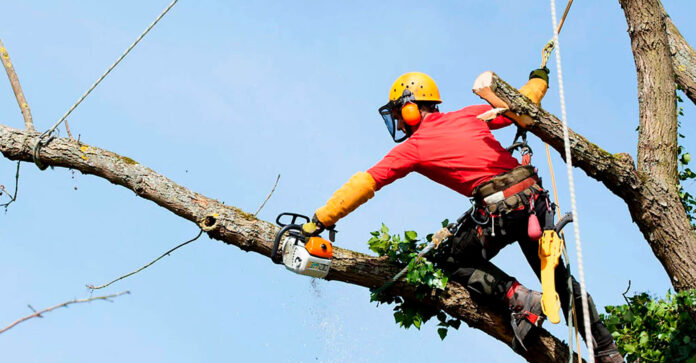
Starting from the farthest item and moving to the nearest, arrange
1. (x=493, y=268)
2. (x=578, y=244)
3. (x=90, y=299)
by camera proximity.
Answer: (x=493, y=268) → (x=578, y=244) → (x=90, y=299)

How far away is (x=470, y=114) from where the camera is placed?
586 centimetres

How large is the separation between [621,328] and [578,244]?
4.82 feet

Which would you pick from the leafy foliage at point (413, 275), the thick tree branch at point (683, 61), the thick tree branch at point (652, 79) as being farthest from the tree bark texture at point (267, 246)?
the thick tree branch at point (683, 61)

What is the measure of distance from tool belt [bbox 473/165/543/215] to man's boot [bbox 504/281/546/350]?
57 centimetres

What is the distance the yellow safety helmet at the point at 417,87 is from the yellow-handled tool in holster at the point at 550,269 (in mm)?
1332

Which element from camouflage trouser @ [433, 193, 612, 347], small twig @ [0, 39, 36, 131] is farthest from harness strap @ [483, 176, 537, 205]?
small twig @ [0, 39, 36, 131]

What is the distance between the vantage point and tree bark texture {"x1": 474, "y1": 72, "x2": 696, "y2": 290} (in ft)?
18.7

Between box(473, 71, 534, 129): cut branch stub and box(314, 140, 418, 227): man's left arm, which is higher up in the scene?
box(473, 71, 534, 129): cut branch stub

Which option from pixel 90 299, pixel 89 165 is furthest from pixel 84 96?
pixel 90 299

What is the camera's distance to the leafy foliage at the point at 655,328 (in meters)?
5.71

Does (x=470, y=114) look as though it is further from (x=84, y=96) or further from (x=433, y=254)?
(x=84, y=96)

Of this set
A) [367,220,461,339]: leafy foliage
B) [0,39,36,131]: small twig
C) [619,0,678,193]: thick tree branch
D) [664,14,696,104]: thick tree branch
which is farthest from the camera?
[664,14,696,104]: thick tree branch

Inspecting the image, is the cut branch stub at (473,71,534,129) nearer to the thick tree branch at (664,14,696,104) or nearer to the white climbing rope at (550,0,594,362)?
the white climbing rope at (550,0,594,362)

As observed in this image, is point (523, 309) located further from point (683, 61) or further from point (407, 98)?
point (683, 61)
